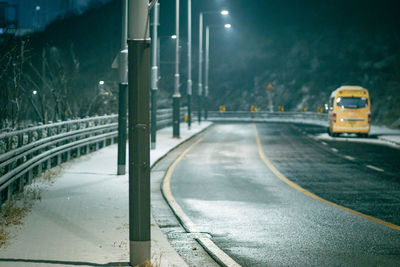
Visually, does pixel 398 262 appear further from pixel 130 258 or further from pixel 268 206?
pixel 268 206

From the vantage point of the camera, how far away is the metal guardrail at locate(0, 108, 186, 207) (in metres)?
11.4

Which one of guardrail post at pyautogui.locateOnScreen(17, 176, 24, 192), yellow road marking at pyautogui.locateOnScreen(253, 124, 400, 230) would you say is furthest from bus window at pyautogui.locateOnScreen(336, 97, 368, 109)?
guardrail post at pyautogui.locateOnScreen(17, 176, 24, 192)

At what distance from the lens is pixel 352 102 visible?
3434cm

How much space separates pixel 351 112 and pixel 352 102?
730mm

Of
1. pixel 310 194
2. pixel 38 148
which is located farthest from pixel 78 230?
pixel 38 148

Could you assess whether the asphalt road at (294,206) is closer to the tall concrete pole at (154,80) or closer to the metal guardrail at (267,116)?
the tall concrete pole at (154,80)

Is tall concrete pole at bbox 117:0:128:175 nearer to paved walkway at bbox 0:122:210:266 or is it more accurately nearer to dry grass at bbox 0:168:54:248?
paved walkway at bbox 0:122:210:266

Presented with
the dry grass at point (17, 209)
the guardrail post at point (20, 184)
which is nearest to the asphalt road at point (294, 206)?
the dry grass at point (17, 209)

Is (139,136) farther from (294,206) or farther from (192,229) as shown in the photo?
(294,206)

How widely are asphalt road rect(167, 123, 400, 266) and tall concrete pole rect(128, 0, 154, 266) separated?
A: 1280mm

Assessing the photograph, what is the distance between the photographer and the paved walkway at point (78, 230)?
7410 mm

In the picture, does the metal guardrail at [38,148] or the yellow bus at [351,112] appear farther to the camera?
the yellow bus at [351,112]

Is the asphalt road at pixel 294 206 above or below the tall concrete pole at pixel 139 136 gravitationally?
below

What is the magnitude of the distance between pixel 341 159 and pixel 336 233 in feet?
41.4
